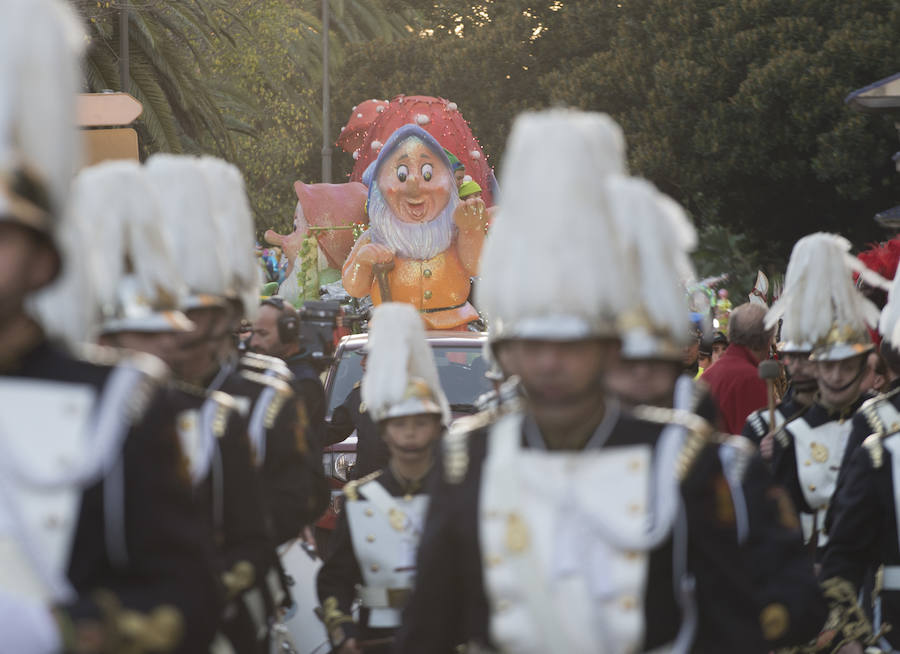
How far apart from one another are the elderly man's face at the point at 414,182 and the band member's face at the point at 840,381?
7.88 m

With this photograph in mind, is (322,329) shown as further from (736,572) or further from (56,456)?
(56,456)

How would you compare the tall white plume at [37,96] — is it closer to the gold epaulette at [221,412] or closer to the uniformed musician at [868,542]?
the gold epaulette at [221,412]

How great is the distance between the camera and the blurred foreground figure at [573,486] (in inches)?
134

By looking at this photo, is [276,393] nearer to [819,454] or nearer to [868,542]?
[868,542]

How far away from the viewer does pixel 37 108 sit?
276 cm

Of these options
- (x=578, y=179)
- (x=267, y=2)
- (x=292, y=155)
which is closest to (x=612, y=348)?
(x=578, y=179)

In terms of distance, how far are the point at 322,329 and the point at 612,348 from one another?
236 inches

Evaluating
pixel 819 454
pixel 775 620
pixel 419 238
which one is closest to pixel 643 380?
pixel 775 620

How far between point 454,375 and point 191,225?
5338 millimetres

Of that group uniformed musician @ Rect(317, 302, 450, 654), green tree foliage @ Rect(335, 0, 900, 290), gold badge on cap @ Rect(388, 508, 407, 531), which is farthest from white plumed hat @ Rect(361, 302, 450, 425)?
green tree foliage @ Rect(335, 0, 900, 290)

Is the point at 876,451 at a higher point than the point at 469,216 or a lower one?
lower

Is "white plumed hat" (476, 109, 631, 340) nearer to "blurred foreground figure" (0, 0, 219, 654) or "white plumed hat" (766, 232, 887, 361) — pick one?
"blurred foreground figure" (0, 0, 219, 654)

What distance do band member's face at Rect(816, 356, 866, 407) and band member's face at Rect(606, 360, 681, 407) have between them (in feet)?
7.82

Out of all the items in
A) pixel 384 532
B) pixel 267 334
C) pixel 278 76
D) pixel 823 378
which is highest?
pixel 278 76
